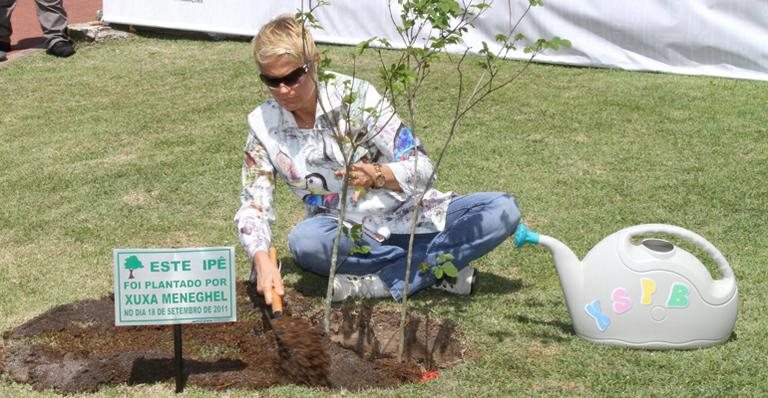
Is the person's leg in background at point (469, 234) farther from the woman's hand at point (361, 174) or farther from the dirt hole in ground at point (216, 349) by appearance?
the woman's hand at point (361, 174)

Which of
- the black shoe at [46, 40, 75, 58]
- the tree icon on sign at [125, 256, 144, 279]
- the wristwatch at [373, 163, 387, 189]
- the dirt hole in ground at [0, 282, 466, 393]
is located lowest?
the dirt hole in ground at [0, 282, 466, 393]

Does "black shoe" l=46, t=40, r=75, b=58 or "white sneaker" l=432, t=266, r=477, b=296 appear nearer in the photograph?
"white sneaker" l=432, t=266, r=477, b=296

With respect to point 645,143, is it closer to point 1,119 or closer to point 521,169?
point 521,169

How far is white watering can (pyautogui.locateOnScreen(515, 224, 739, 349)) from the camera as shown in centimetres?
378

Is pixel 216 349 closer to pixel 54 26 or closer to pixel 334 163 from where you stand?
pixel 334 163

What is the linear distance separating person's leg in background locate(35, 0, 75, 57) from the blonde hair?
5667 millimetres

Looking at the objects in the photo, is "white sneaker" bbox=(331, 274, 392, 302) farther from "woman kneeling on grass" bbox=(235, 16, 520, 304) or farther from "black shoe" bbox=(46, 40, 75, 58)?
"black shoe" bbox=(46, 40, 75, 58)

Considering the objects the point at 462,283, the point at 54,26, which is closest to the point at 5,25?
the point at 54,26

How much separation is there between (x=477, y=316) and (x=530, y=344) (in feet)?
1.06

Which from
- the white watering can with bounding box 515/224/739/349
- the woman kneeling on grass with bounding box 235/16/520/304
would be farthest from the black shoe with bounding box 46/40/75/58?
the white watering can with bounding box 515/224/739/349

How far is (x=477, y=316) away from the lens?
14.1 ft

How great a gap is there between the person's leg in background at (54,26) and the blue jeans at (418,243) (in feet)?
17.9

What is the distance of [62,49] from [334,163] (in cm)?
559

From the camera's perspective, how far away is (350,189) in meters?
4.38
